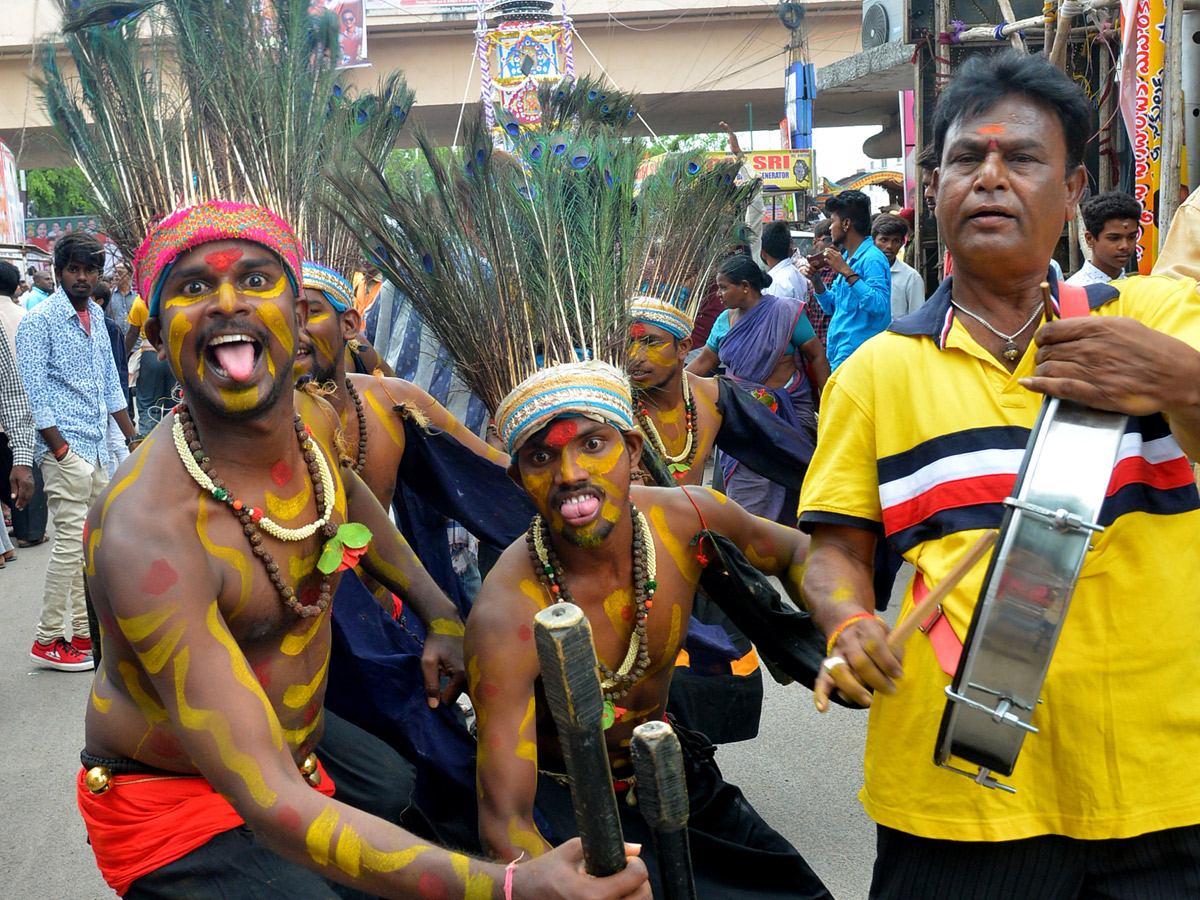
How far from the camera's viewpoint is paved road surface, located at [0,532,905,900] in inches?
165

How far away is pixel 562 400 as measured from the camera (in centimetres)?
293

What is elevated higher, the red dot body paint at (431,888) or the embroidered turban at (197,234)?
the embroidered turban at (197,234)

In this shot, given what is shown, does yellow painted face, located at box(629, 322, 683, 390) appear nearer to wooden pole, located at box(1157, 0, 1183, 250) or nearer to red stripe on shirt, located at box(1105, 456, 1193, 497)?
wooden pole, located at box(1157, 0, 1183, 250)

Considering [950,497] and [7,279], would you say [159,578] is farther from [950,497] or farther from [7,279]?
[7,279]

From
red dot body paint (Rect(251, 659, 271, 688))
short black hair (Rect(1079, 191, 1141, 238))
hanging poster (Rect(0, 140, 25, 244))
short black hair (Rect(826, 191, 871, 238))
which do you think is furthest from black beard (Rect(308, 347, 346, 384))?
hanging poster (Rect(0, 140, 25, 244))

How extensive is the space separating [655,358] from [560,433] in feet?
5.76

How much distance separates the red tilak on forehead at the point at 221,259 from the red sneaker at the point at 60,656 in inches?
187

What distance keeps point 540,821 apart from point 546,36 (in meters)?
13.0

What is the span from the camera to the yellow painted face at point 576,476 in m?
2.87

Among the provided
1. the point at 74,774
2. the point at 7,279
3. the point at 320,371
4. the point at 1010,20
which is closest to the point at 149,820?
the point at 320,371

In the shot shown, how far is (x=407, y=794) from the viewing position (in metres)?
3.14

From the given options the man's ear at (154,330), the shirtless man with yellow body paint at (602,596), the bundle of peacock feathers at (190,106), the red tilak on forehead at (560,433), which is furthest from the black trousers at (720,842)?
the bundle of peacock feathers at (190,106)

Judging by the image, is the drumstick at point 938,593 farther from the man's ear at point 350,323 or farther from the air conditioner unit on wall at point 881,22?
the air conditioner unit on wall at point 881,22

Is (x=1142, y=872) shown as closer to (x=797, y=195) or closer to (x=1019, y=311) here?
(x=1019, y=311)
